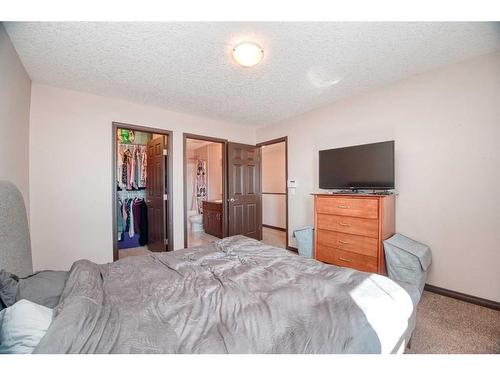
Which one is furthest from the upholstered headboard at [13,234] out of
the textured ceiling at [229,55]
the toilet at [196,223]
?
the toilet at [196,223]

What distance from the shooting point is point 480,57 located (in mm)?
2018

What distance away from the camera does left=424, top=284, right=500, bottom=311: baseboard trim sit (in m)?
1.93

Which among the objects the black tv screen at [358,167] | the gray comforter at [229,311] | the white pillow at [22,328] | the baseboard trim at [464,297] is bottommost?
the baseboard trim at [464,297]

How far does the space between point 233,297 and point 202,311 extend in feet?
0.57

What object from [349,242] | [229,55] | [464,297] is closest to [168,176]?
[229,55]

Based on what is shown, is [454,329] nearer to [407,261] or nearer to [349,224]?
[407,261]

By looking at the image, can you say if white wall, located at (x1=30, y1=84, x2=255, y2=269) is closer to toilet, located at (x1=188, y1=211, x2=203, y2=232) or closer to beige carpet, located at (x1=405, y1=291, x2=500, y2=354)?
toilet, located at (x1=188, y1=211, x2=203, y2=232)

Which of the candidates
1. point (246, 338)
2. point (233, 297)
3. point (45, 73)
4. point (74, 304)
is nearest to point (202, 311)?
point (233, 297)

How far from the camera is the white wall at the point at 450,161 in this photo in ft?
6.45

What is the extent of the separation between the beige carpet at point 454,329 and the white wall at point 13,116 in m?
3.50

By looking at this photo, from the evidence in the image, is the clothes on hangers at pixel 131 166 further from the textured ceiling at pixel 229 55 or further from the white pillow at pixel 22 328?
the white pillow at pixel 22 328

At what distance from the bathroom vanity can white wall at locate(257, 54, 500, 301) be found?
3094 millimetres

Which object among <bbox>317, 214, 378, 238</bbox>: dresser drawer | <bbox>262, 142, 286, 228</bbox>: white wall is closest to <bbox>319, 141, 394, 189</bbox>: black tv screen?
<bbox>317, 214, 378, 238</bbox>: dresser drawer

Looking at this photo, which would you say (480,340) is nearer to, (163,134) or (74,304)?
(74,304)
